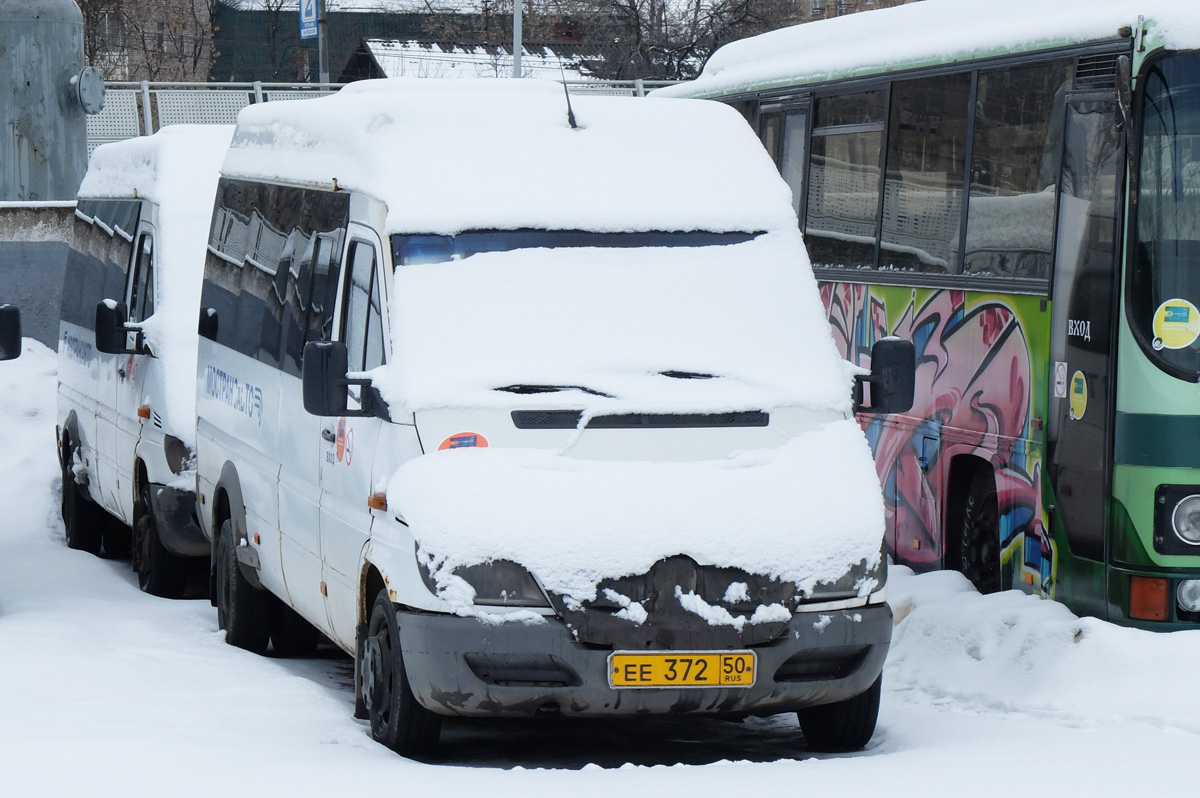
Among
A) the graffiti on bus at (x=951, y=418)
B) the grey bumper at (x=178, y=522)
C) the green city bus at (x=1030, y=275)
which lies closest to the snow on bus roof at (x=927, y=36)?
the green city bus at (x=1030, y=275)

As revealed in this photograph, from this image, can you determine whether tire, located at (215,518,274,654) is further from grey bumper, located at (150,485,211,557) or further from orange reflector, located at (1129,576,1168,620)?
orange reflector, located at (1129,576,1168,620)

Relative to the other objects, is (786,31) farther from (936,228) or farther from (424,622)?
(424,622)

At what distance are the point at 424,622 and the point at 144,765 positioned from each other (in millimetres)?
983

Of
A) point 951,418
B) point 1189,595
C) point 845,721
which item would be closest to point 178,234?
point 951,418

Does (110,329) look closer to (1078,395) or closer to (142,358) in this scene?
(142,358)

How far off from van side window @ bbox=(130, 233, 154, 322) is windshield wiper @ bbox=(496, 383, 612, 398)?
5.41 meters

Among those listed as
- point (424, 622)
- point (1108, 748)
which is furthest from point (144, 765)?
point (1108, 748)

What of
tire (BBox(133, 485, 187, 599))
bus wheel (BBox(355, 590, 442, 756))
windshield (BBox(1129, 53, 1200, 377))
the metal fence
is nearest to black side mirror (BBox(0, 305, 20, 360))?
tire (BBox(133, 485, 187, 599))

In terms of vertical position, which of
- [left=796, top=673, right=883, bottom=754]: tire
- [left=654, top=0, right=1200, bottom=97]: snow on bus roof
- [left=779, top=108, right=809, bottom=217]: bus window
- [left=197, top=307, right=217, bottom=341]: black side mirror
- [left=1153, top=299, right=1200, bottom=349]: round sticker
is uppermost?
[left=654, top=0, right=1200, bottom=97]: snow on bus roof

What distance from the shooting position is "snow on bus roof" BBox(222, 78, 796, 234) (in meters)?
7.18

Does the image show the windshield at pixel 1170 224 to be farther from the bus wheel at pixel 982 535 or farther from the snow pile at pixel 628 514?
the snow pile at pixel 628 514

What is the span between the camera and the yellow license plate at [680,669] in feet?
20.6

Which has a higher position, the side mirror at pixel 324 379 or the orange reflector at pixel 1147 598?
the side mirror at pixel 324 379

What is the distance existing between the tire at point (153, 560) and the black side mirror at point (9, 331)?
1.97 m
